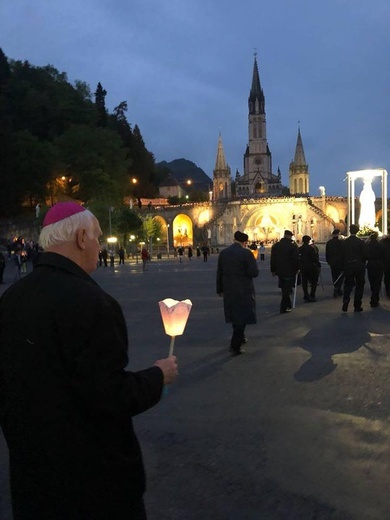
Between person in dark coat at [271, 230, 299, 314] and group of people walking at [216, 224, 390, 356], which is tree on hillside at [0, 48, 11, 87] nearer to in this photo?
group of people walking at [216, 224, 390, 356]

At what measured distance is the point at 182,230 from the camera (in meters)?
104

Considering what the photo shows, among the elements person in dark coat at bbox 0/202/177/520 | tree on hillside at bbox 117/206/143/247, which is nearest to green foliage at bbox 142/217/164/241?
tree on hillside at bbox 117/206/143/247

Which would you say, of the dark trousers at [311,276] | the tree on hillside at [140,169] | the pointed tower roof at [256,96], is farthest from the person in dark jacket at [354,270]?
the pointed tower roof at [256,96]

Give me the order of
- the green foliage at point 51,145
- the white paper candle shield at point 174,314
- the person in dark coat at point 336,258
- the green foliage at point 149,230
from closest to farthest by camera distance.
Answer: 1. the white paper candle shield at point 174,314
2. the person in dark coat at point 336,258
3. the green foliage at point 51,145
4. the green foliage at point 149,230

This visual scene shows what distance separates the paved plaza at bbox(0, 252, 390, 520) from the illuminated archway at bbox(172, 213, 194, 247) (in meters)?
92.5

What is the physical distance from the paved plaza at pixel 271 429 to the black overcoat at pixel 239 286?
0.60 m

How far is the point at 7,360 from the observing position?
7.82 ft

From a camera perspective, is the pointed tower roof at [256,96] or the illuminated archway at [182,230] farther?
the pointed tower roof at [256,96]

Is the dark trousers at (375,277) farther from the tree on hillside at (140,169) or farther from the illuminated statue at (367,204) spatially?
the tree on hillside at (140,169)

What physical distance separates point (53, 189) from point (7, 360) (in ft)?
239

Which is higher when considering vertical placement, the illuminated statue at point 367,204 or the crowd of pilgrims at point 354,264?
the illuminated statue at point 367,204

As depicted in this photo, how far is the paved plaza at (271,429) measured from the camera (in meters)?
4.11

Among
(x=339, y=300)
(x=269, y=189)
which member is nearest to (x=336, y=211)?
(x=269, y=189)

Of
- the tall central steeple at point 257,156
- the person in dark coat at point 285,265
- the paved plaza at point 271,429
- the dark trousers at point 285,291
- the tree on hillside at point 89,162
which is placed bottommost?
the paved plaza at point 271,429
